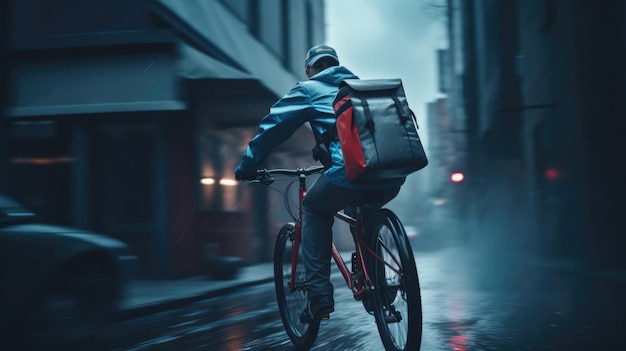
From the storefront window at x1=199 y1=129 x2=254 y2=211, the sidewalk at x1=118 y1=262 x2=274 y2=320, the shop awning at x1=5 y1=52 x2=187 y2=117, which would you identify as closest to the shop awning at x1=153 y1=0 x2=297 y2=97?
the shop awning at x1=5 y1=52 x2=187 y2=117

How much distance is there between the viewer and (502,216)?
26062mm

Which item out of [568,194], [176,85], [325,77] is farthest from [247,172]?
[568,194]

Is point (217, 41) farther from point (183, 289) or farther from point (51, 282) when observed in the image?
point (51, 282)

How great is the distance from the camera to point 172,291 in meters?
9.62

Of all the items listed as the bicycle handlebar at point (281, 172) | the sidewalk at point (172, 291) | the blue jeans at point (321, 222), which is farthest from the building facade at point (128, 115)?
the blue jeans at point (321, 222)

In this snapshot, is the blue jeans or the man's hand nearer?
the blue jeans

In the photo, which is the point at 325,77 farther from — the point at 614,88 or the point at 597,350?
the point at 614,88

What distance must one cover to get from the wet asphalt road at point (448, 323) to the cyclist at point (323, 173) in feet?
2.12

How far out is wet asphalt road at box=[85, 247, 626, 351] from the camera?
452cm

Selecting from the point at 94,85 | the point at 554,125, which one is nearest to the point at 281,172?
the point at 94,85

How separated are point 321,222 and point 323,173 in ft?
1.19

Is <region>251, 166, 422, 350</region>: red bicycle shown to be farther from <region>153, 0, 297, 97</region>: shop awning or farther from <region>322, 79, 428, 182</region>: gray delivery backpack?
<region>153, 0, 297, 97</region>: shop awning

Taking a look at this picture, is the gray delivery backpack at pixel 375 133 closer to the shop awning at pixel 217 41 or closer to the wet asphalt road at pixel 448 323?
the wet asphalt road at pixel 448 323

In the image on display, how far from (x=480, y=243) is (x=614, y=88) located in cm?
1940
